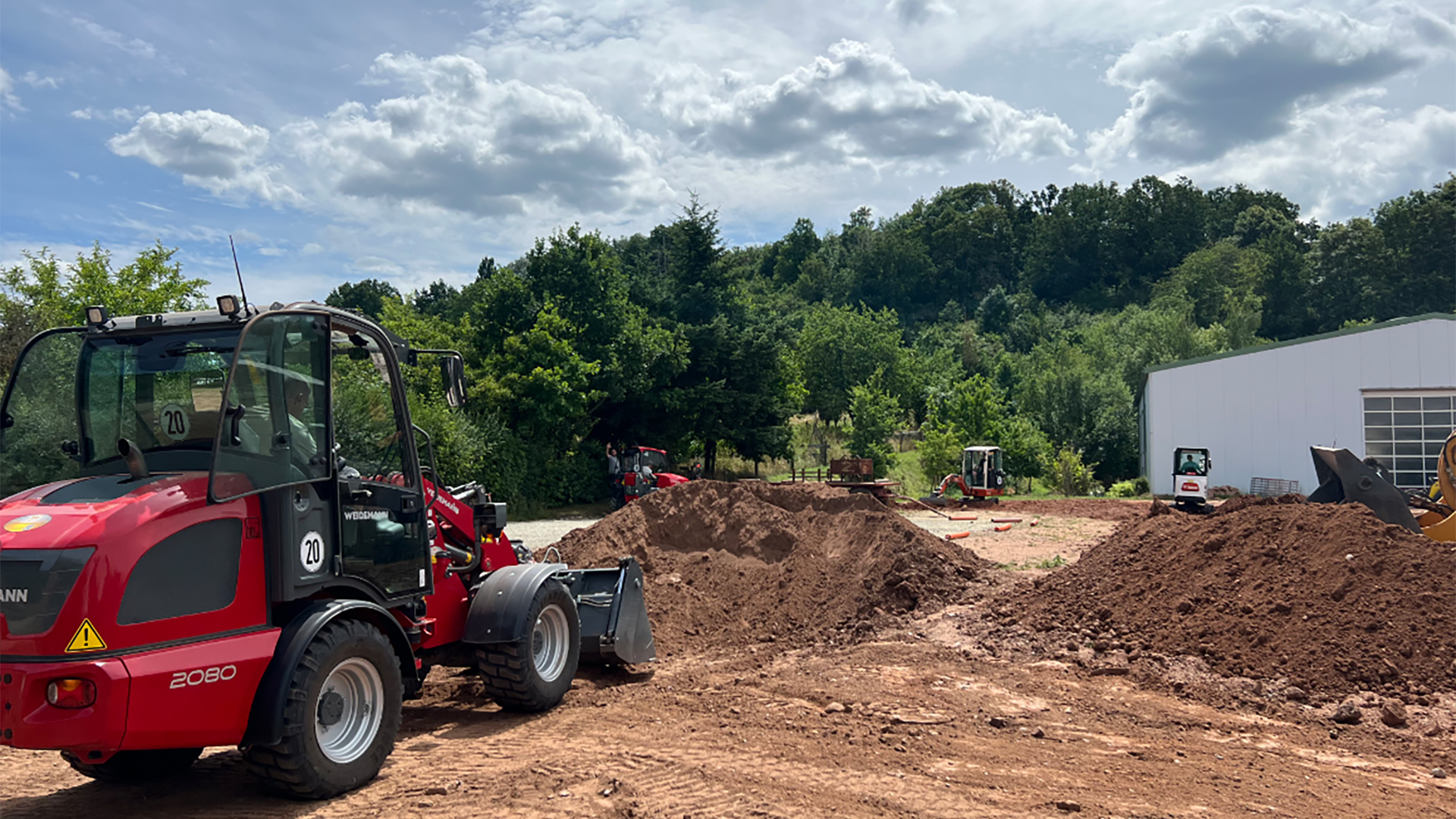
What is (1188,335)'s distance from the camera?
57344 mm

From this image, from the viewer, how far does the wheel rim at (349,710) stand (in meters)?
5.17

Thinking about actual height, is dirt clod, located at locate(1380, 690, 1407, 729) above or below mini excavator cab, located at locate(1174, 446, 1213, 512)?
below

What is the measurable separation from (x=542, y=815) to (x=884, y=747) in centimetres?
249

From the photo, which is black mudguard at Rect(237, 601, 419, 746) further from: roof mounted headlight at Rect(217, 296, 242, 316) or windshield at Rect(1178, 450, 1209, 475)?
windshield at Rect(1178, 450, 1209, 475)

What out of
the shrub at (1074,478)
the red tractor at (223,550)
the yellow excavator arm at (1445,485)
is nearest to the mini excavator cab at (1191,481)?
the yellow excavator arm at (1445,485)

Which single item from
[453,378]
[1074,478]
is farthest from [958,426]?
[453,378]

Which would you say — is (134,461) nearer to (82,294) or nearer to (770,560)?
(770,560)

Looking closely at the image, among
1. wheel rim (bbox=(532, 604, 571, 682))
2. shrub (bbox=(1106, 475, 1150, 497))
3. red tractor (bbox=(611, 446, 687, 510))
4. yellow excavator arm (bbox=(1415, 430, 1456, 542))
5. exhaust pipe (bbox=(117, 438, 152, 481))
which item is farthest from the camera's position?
shrub (bbox=(1106, 475, 1150, 497))

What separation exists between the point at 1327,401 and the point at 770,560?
23310 millimetres

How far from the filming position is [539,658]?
7.33 m

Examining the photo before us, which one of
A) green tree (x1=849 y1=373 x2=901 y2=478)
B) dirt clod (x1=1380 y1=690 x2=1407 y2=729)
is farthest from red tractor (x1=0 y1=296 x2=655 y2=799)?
green tree (x1=849 y1=373 x2=901 y2=478)

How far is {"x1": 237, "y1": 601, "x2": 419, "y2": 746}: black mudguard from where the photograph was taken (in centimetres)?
475

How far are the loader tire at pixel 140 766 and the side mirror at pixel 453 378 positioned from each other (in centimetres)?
255

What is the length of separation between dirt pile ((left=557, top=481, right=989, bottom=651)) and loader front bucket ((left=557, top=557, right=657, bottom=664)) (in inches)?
62.3
